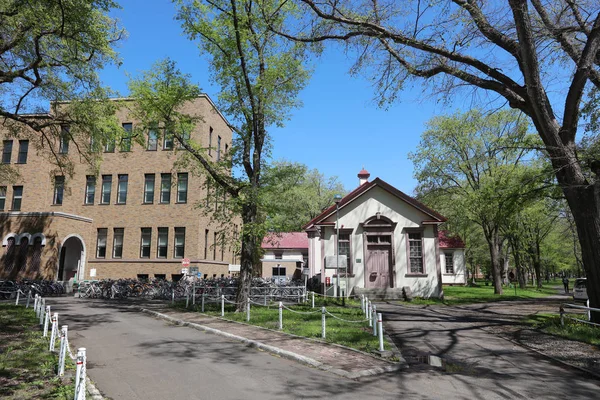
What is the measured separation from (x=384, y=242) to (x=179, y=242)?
51.1 ft

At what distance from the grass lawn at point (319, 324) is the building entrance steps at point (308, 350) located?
1.45ft

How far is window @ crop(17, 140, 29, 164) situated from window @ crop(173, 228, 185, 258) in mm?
14083

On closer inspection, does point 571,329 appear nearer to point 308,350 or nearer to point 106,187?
point 308,350

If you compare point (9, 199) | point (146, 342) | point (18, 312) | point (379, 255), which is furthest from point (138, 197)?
point (146, 342)

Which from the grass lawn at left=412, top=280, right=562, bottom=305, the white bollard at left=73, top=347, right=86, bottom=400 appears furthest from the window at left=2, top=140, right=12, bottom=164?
the white bollard at left=73, top=347, right=86, bottom=400

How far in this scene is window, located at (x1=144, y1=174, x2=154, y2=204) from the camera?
100 ft

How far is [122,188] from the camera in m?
31.0

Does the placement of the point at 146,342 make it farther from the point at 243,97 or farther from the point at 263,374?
the point at 243,97

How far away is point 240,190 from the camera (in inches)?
674

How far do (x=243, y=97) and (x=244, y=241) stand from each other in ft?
21.7

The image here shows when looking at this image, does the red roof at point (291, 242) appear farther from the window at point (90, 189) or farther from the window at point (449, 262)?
the window at point (90, 189)

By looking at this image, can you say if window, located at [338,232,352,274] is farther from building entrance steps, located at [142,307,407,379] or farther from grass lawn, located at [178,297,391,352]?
building entrance steps, located at [142,307,407,379]

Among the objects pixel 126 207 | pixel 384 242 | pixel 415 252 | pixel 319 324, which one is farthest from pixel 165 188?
pixel 319 324

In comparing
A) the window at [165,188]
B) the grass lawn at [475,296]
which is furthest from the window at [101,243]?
the grass lawn at [475,296]
